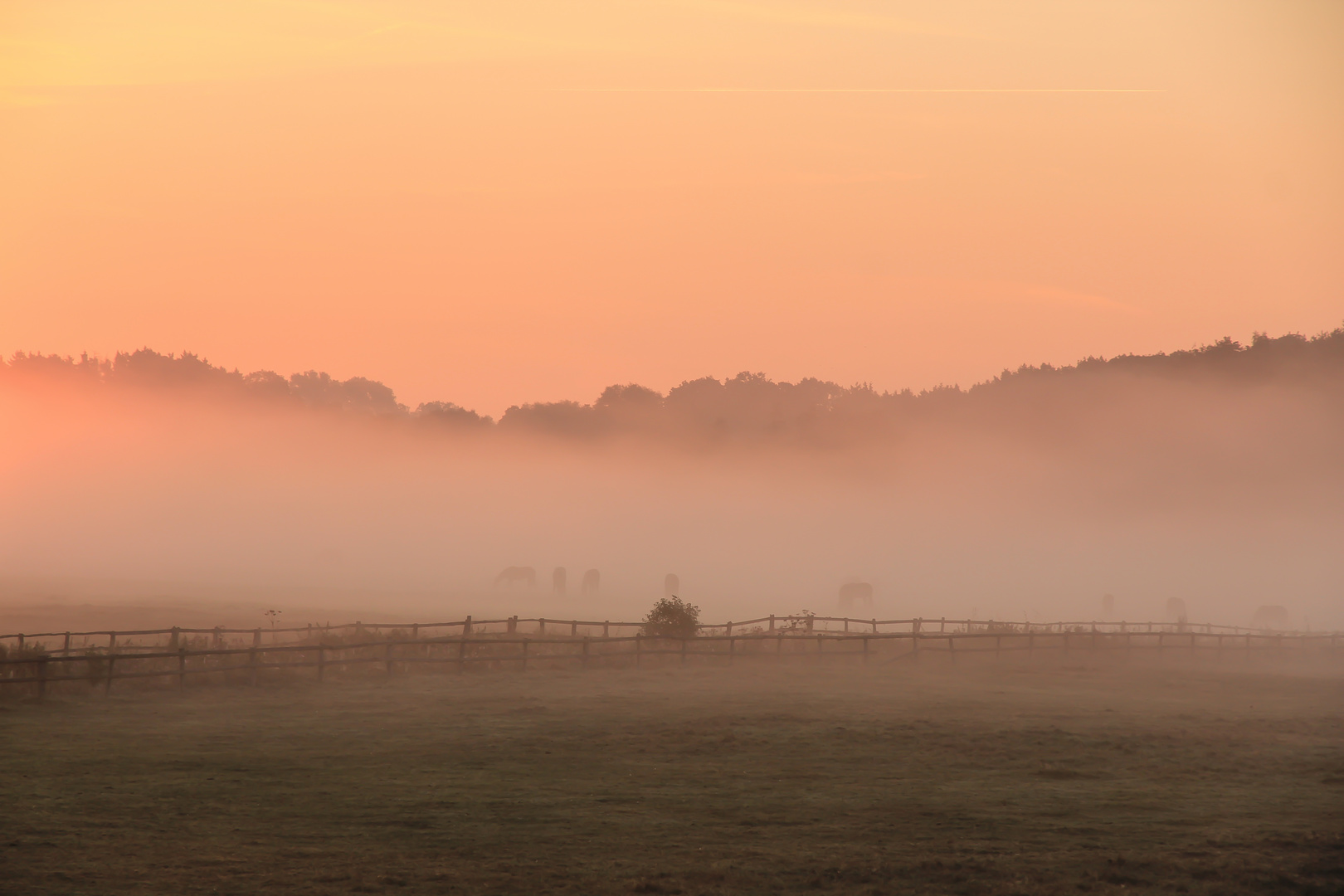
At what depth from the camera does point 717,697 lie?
28.3 m

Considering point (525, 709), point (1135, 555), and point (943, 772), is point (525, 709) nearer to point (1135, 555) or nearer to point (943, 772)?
point (943, 772)

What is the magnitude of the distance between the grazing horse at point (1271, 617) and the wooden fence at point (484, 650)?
35084 mm

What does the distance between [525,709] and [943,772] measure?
10.1 metres

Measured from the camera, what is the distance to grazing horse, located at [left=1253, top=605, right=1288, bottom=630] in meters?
85.4

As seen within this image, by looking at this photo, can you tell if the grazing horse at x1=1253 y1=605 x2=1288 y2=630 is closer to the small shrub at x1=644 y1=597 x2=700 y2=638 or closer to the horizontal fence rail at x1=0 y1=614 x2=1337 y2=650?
the horizontal fence rail at x1=0 y1=614 x2=1337 y2=650

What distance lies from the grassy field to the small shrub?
12.6 metres

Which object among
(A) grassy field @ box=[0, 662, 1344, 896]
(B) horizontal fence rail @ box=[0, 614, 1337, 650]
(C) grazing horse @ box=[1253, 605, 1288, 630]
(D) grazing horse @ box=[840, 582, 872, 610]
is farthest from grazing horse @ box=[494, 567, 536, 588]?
(A) grassy field @ box=[0, 662, 1344, 896]

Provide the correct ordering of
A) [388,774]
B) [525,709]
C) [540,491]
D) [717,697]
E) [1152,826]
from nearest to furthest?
[1152,826] → [388,774] → [525,709] → [717,697] → [540,491]

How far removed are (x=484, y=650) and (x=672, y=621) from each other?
411 inches

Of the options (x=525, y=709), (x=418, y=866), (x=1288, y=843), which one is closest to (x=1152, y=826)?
(x=1288, y=843)

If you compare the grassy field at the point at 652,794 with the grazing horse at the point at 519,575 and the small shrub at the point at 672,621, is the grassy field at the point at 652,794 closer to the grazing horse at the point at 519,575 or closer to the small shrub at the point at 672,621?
the small shrub at the point at 672,621

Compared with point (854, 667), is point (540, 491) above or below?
above

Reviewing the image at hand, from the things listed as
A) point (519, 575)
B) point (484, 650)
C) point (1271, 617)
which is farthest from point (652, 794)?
point (519, 575)

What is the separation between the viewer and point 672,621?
140 feet
